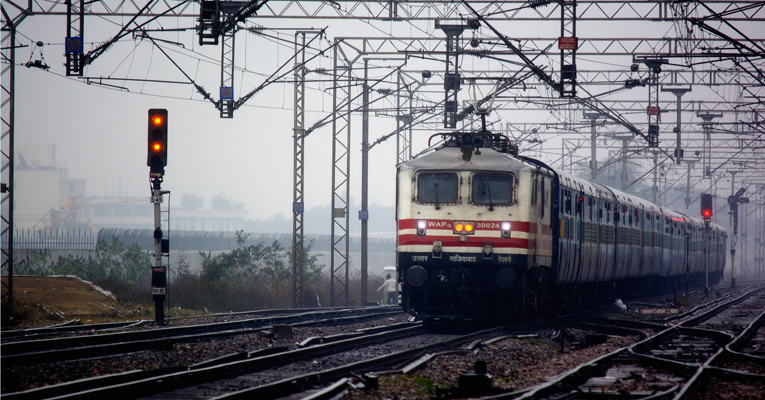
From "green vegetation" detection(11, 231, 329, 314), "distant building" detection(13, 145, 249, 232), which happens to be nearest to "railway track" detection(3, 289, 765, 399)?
"green vegetation" detection(11, 231, 329, 314)

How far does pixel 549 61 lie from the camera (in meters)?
32.9

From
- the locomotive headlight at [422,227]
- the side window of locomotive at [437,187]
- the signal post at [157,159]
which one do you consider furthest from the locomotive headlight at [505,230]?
the signal post at [157,159]

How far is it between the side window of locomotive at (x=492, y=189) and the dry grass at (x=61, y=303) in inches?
381

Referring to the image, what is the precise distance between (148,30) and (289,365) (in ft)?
41.7

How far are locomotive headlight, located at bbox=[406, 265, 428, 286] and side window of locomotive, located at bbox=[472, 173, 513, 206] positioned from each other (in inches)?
66.7

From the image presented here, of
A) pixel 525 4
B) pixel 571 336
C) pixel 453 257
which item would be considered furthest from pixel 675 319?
pixel 525 4

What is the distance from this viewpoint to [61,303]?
21.9 meters

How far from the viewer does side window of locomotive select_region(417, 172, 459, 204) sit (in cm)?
1609

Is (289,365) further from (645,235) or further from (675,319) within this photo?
(645,235)

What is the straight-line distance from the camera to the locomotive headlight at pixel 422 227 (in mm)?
16047

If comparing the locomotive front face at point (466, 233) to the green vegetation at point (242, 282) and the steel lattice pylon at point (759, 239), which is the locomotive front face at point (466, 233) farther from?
the steel lattice pylon at point (759, 239)

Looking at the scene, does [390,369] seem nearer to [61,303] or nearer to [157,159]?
[157,159]

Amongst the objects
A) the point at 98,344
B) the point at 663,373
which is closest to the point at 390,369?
the point at 663,373

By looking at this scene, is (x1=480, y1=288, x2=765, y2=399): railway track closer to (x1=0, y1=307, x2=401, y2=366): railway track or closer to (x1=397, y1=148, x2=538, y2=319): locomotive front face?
(x1=397, y1=148, x2=538, y2=319): locomotive front face
